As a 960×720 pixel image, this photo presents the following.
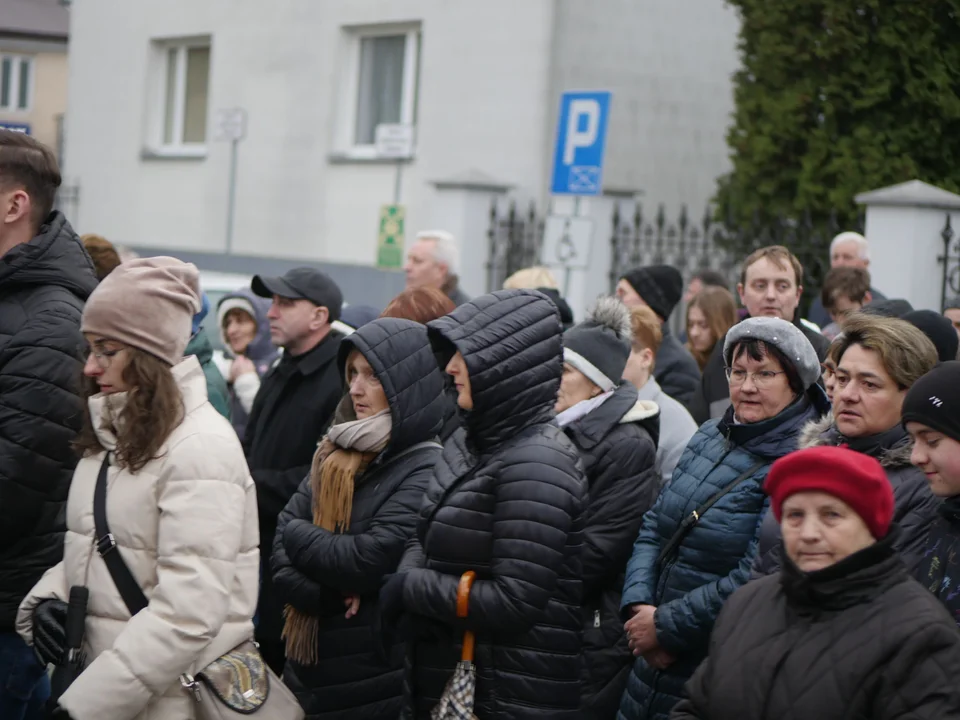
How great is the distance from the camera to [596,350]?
509 centimetres

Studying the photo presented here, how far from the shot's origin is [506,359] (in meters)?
4.05

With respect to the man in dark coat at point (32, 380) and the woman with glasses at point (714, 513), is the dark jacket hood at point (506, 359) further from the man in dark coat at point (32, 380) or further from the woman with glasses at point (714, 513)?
the man in dark coat at point (32, 380)

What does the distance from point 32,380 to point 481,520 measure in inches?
53.1

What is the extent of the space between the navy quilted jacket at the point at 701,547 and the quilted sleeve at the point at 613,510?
173 millimetres

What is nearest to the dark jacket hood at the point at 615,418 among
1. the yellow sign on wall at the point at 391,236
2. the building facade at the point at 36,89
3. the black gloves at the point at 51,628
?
the black gloves at the point at 51,628

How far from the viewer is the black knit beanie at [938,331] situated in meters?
5.07

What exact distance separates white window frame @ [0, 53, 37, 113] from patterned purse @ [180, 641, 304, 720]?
142ft

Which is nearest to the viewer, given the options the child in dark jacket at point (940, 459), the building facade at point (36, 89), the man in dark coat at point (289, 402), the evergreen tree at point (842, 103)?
the child in dark jacket at point (940, 459)

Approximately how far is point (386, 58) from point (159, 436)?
14189 millimetres

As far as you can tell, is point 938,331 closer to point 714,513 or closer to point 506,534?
point 714,513

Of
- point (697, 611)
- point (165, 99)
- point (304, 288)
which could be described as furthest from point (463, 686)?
point (165, 99)

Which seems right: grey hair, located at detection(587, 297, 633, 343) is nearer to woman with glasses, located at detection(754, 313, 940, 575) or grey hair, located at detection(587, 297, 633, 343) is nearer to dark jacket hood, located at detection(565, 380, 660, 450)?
dark jacket hood, located at detection(565, 380, 660, 450)

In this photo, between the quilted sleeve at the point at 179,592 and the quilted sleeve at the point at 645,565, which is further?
the quilted sleeve at the point at 645,565

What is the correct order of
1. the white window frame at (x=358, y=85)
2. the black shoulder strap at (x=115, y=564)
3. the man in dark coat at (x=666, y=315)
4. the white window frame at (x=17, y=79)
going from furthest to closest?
the white window frame at (x=17, y=79), the white window frame at (x=358, y=85), the man in dark coat at (x=666, y=315), the black shoulder strap at (x=115, y=564)
